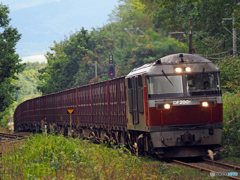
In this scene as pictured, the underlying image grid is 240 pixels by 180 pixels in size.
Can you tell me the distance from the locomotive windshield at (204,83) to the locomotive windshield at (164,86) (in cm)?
31

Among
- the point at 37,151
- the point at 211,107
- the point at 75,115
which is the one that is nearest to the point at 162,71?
the point at 211,107

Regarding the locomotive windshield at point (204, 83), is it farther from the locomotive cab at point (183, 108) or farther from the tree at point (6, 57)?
the tree at point (6, 57)

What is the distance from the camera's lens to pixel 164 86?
464 inches

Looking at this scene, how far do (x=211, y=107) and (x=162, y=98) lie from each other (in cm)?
154

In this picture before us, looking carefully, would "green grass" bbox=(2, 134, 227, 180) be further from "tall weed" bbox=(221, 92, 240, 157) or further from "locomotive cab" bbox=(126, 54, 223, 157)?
"tall weed" bbox=(221, 92, 240, 157)

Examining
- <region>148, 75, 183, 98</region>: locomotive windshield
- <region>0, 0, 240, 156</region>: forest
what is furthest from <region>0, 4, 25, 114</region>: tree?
<region>148, 75, 183, 98</region>: locomotive windshield

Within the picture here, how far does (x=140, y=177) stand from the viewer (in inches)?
360

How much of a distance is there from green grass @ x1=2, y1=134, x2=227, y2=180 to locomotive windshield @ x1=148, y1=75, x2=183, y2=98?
2114mm

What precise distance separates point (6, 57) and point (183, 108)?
29.8m

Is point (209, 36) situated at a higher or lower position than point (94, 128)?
higher

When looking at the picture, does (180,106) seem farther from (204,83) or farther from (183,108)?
A: (204,83)

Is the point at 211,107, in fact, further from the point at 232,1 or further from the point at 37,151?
the point at 232,1

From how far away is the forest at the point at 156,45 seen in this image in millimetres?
19016

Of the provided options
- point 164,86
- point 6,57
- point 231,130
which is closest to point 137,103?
point 164,86
